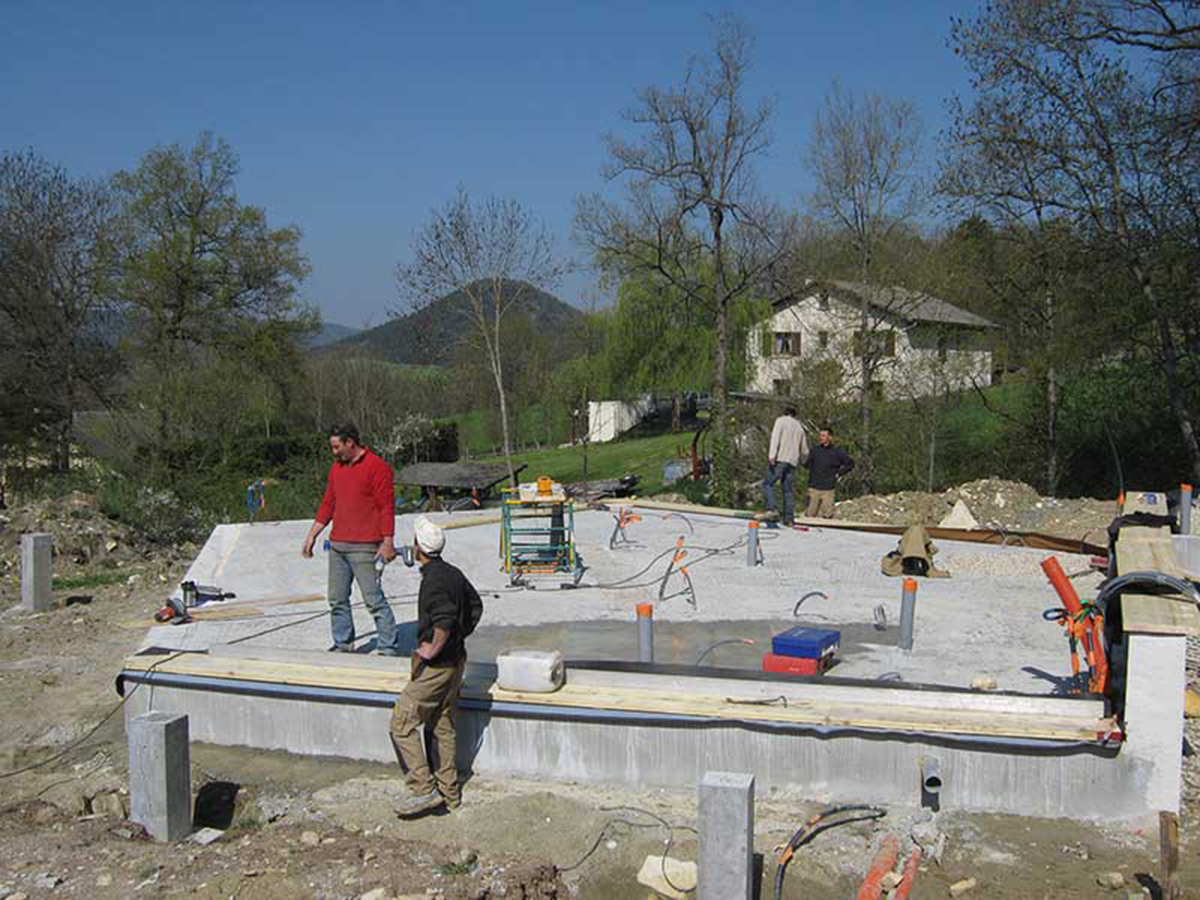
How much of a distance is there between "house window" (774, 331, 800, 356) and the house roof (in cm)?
220

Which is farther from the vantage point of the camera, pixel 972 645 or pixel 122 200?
pixel 122 200

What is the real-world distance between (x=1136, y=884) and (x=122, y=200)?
3208 centimetres

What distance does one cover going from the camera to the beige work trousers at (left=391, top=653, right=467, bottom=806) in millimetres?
5707

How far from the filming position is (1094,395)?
68.7 feet

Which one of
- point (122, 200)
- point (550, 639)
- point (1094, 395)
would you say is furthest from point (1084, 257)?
point (122, 200)

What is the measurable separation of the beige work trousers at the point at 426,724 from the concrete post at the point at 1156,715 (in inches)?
145

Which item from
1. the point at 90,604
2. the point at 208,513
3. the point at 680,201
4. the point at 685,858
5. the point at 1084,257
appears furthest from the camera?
the point at 680,201

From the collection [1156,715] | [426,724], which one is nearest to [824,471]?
[1156,715]

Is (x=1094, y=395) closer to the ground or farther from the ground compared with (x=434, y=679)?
farther from the ground

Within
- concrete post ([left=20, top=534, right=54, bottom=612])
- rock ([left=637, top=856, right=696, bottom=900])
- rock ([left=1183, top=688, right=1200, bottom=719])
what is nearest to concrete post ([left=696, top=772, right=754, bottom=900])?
rock ([left=637, top=856, right=696, bottom=900])

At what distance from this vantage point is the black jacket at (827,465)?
13523 millimetres

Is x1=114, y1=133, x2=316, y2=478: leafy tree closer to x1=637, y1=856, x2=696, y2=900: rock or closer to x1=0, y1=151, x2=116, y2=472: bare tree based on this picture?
x1=0, y1=151, x2=116, y2=472: bare tree

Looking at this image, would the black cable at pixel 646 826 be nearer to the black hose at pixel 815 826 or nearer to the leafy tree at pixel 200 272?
the black hose at pixel 815 826

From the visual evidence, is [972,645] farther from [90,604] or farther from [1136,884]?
[90,604]
